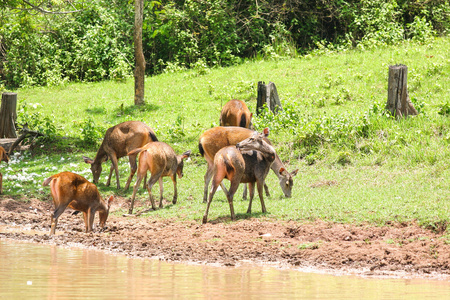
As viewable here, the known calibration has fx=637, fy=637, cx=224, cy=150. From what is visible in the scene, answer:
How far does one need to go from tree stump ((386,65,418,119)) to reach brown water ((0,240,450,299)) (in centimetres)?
758

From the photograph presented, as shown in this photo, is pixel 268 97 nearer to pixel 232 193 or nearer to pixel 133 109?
pixel 133 109

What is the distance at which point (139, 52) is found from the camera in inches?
727

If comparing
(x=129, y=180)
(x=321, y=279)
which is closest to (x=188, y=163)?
(x=129, y=180)

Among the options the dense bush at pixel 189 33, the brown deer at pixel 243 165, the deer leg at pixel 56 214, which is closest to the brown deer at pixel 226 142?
the brown deer at pixel 243 165

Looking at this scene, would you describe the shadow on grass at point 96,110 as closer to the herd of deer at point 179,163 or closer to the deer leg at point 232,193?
the herd of deer at point 179,163

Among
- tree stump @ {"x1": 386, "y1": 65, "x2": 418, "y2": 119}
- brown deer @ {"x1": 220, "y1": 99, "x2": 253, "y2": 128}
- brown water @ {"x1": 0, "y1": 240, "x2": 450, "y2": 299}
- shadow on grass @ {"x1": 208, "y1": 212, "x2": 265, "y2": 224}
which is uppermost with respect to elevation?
tree stump @ {"x1": 386, "y1": 65, "x2": 418, "y2": 119}

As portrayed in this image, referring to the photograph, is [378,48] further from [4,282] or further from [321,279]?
[4,282]

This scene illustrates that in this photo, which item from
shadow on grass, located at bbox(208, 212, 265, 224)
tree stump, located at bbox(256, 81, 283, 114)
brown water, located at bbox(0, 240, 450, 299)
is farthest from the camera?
tree stump, located at bbox(256, 81, 283, 114)

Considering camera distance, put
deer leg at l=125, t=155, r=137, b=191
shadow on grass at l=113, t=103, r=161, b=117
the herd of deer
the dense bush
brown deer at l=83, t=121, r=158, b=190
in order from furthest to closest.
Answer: the dense bush → shadow on grass at l=113, t=103, r=161, b=117 → brown deer at l=83, t=121, r=158, b=190 → deer leg at l=125, t=155, r=137, b=191 → the herd of deer

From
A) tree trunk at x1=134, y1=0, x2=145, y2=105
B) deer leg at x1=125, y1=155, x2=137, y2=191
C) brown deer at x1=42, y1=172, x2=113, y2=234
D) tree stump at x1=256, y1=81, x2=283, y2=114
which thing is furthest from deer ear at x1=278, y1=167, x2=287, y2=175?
tree trunk at x1=134, y1=0, x2=145, y2=105

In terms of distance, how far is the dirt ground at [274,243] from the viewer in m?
7.37

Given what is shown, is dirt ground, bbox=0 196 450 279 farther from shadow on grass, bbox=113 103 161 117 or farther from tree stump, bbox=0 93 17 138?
shadow on grass, bbox=113 103 161 117

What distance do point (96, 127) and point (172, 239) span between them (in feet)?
25.7

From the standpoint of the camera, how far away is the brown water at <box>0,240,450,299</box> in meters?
5.61
